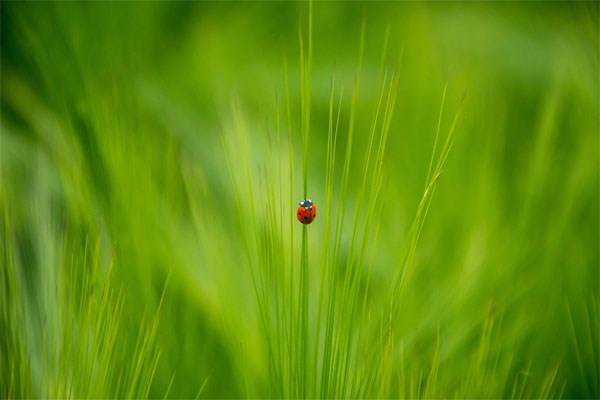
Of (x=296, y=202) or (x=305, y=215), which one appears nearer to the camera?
(x=305, y=215)

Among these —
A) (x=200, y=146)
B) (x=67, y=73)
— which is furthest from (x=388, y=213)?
(x=67, y=73)

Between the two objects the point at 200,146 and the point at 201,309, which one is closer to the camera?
the point at 201,309

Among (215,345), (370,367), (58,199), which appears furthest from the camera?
(58,199)

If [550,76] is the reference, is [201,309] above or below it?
below

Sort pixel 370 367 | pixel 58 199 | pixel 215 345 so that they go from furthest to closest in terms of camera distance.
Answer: pixel 58 199
pixel 215 345
pixel 370 367

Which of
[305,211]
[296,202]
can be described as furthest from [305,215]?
[296,202]

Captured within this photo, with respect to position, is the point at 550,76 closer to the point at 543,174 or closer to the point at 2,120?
the point at 543,174

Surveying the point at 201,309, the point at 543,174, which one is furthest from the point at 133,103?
the point at 543,174

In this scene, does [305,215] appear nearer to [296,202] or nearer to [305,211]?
[305,211]
